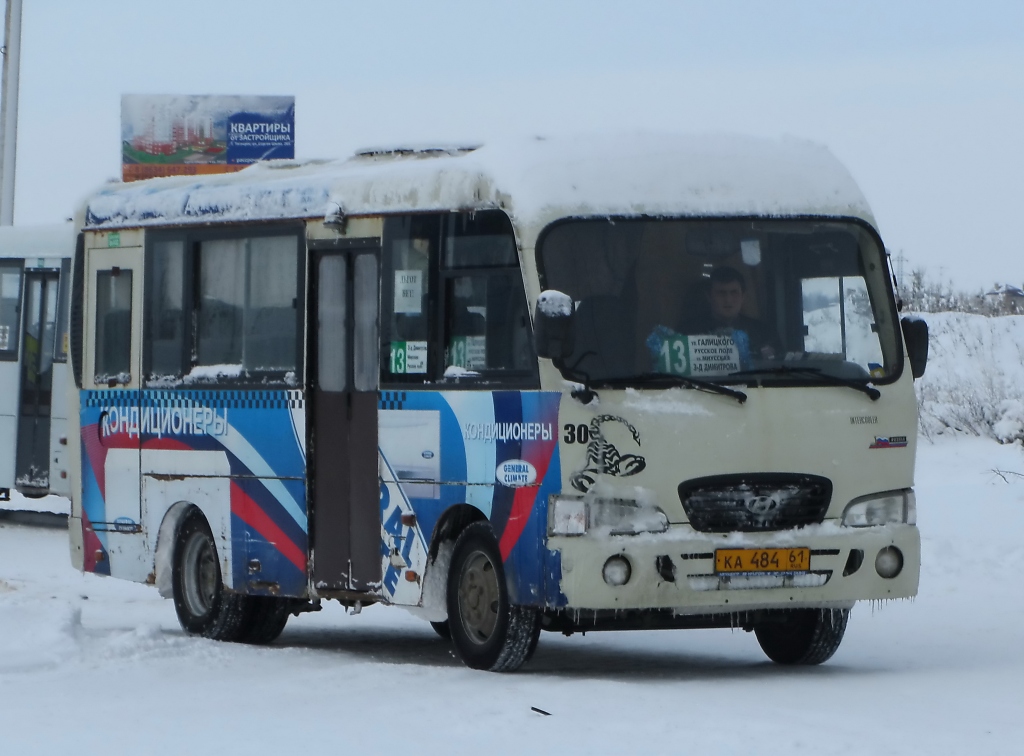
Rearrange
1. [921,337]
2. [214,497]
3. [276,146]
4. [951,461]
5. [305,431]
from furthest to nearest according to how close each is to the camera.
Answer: [276,146] → [951,461] → [214,497] → [305,431] → [921,337]

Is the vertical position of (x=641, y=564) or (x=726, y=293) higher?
(x=726, y=293)

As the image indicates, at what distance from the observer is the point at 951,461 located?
31.6 m

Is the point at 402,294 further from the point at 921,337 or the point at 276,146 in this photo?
the point at 276,146

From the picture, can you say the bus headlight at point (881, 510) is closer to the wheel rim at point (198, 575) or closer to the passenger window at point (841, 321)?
the passenger window at point (841, 321)

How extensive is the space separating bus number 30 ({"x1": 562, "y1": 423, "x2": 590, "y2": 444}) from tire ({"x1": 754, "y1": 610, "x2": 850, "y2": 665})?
1.69 metres

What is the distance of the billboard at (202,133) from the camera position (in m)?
42.0

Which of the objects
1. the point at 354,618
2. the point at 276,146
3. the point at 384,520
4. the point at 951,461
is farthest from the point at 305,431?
the point at 276,146

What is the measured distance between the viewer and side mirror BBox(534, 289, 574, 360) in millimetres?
10750

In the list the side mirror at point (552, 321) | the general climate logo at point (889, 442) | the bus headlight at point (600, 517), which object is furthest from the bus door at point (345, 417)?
the general climate logo at point (889, 442)

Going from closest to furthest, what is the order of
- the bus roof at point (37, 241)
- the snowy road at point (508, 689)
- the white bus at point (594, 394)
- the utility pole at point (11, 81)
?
1. the snowy road at point (508, 689)
2. the white bus at point (594, 394)
3. the bus roof at point (37, 241)
4. the utility pole at point (11, 81)

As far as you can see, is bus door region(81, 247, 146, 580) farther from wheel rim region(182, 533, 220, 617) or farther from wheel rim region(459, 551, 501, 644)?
wheel rim region(459, 551, 501, 644)

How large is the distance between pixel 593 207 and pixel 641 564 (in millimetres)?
1901

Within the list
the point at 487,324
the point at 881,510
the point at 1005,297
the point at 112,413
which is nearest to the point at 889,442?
the point at 881,510

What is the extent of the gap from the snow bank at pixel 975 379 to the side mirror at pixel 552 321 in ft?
72.1
